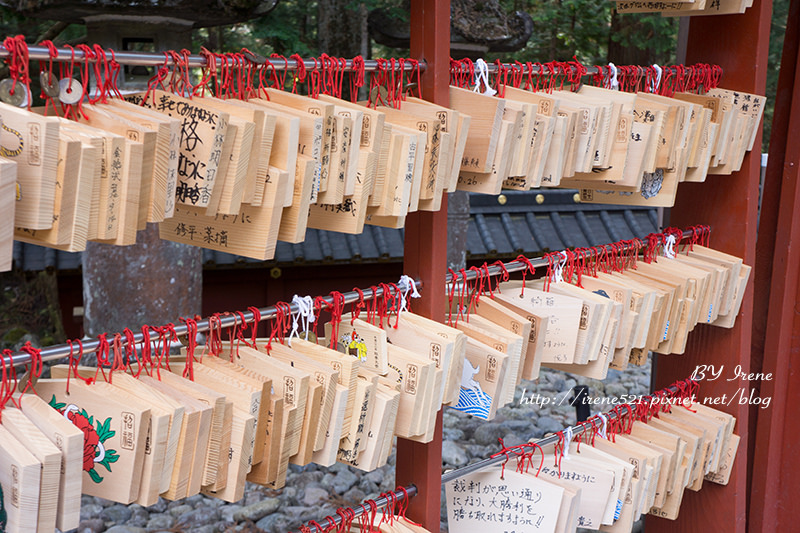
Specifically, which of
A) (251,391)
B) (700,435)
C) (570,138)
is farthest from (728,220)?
(251,391)

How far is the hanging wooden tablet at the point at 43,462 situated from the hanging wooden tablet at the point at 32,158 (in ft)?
1.04

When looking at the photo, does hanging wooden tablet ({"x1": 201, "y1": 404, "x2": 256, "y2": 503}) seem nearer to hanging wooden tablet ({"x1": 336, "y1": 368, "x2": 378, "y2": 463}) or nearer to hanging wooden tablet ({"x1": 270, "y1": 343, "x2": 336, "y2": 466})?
hanging wooden tablet ({"x1": 270, "y1": 343, "x2": 336, "y2": 466})

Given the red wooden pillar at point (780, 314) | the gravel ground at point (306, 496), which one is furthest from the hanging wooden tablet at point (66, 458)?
the red wooden pillar at point (780, 314)

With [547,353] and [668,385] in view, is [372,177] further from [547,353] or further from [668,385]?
[668,385]

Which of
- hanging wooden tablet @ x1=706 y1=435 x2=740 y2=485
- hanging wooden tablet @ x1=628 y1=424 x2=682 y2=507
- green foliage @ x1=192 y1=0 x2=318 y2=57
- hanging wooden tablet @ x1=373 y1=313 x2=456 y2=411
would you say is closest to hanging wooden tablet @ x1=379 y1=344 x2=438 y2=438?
hanging wooden tablet @ x1=373 y1=313 x2=456 y2=411

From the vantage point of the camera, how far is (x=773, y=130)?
3.03 meters

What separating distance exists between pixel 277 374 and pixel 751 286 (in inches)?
78.2

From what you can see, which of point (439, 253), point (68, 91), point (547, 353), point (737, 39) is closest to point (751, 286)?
point (737, 39)

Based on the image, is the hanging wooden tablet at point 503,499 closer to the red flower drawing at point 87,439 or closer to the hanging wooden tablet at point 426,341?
the hanging wooden tablet at point 426,341

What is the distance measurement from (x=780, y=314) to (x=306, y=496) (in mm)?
2305

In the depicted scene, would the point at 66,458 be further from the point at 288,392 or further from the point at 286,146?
the point at 286,146

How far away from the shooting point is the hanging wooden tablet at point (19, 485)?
115 cm

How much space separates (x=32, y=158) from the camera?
1.14 meters

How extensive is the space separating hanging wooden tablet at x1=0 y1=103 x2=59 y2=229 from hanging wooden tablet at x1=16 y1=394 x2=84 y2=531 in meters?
0.32
